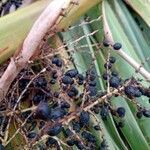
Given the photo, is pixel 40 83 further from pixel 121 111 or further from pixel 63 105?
pixel 121 111

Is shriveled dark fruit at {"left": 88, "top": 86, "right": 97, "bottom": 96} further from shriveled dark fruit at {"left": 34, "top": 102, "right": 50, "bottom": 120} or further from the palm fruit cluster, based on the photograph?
shriveled dark fruit at {"left": 34, "top": 102, "right": 50, "bottom": 120}

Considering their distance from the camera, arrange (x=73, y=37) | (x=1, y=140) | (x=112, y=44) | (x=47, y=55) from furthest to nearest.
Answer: (x=73, y=37) → (x=112, y=44) → (x=47, y=55) → (x=1, y=140)

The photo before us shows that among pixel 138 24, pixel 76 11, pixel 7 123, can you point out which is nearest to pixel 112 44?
pixel 76 11

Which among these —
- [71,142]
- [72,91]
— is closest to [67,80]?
[72,91]

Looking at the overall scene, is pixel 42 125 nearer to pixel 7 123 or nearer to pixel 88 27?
pixel 7 123

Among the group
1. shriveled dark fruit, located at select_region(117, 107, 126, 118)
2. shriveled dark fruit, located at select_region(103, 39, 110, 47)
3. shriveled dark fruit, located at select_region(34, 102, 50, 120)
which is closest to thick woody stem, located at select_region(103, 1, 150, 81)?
shriveled dark fruit, located at select_region(103, 39, 110, 47)

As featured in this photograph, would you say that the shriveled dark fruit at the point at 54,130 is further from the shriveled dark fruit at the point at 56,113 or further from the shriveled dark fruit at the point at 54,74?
the shriveled dark fruit at the point at 54,74
